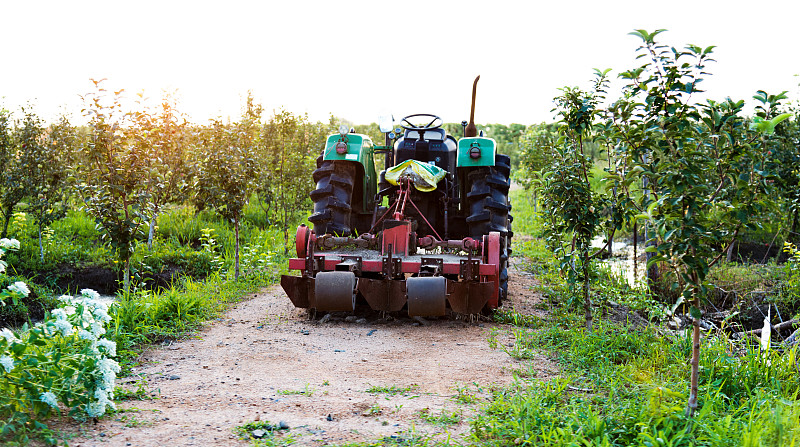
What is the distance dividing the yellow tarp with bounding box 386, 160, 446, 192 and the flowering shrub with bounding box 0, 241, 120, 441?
10.0 ft

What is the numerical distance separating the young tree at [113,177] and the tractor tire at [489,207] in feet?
10.2

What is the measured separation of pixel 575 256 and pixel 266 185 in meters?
6.36

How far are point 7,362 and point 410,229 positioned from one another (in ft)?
11.0

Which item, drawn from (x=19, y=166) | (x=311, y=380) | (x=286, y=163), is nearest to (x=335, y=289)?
(x=311, y=380)

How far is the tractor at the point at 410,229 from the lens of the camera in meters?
5.28

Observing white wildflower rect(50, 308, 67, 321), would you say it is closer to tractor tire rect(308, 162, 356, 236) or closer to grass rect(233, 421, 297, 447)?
grass rect(233, 421, 297, 447)

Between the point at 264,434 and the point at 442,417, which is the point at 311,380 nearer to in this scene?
the point at 264,434

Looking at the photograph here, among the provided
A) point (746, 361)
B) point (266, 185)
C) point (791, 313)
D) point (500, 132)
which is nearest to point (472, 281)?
point (746, 361)

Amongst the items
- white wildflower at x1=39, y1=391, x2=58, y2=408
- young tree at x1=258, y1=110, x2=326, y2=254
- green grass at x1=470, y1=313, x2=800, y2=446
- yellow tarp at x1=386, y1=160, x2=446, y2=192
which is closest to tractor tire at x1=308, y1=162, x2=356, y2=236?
yellow tarp at x1=386, y1=160, x2=446, y2=192

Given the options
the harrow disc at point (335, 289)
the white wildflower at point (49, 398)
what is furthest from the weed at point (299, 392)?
the harrow disc at point (335, 289)

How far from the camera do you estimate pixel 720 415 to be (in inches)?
135

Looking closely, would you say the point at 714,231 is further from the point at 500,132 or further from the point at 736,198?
the point at 500,132

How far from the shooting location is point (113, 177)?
6.07 metres

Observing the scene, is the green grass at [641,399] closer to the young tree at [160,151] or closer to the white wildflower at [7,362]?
the white wildflower at [7,362]
